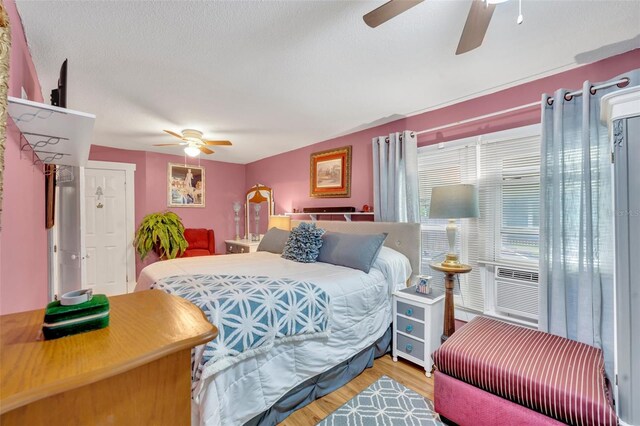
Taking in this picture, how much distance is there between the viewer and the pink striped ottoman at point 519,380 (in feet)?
4.14

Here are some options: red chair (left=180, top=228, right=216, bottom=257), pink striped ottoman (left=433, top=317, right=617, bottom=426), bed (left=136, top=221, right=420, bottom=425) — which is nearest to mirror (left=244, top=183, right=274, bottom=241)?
red chair (left=180, top=228, right=216, bottom=257)

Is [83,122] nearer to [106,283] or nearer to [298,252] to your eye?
[298,252]

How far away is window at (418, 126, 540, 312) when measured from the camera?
2322 millimetres

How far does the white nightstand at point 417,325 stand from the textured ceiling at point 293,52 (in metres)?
1.76

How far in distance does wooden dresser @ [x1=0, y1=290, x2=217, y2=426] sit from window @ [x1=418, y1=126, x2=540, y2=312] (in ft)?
8.41

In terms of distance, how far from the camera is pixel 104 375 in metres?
0.54

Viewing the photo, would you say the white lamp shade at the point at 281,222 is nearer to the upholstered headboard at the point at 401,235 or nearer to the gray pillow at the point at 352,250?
the upholstered headboard at the point at 401,235

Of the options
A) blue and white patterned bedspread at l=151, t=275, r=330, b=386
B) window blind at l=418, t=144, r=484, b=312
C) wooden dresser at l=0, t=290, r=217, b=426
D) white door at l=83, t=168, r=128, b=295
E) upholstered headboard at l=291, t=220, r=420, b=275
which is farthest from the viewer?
white door at l=83, t=168, r=128, b=295

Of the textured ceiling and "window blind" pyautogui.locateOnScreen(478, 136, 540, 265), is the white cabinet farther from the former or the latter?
"window blind" pyautogui.locateOnScreen(478, 136, 540, 265)

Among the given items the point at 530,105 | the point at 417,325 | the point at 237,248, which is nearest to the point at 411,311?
the point at 417,325

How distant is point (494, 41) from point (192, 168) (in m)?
4.77

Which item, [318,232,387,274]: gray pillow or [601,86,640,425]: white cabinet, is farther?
[318,232,387,274]: gray pillow

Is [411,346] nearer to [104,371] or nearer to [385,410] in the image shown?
[385,410]

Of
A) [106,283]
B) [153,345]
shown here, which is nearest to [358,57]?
[153,345]
